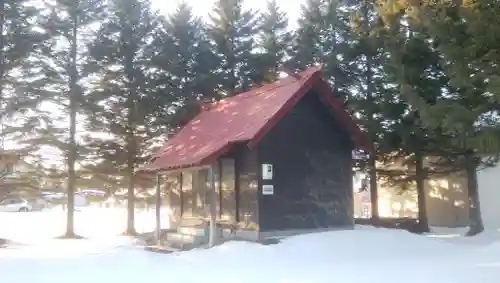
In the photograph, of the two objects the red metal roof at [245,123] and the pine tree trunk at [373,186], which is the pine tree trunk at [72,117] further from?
the pine tree trunk at [373,186]

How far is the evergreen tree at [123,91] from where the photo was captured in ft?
84.9

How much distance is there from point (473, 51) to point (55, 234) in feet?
66.8

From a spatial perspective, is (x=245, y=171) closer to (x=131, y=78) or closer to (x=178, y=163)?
(x=178, y=163)

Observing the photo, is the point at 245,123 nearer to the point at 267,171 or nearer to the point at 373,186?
the point at 267,171

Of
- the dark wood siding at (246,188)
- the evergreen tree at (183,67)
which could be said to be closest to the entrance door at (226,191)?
the dark wood siding at (246,188)

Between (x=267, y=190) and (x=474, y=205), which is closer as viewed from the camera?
(x=267, y=190)

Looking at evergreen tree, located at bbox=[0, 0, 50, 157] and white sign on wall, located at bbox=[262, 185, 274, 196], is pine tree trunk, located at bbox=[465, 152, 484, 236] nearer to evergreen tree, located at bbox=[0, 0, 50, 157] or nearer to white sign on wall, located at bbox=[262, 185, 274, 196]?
white sign on wall, located at bbox=[262, 185, 274, 196]

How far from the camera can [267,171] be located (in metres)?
16.3

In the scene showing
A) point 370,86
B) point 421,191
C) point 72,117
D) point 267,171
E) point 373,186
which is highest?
point 370,86

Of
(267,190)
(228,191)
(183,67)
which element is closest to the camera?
(267,190)

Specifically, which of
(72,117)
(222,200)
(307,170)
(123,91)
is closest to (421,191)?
(307,170)

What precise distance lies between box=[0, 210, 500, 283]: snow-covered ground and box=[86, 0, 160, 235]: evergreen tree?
27.0ft

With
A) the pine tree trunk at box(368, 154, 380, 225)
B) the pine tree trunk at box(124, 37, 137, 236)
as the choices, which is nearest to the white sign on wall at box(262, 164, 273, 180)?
the pine tree trunk at box(368, 154, 380, 225)

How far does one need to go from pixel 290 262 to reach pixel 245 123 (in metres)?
5.24
